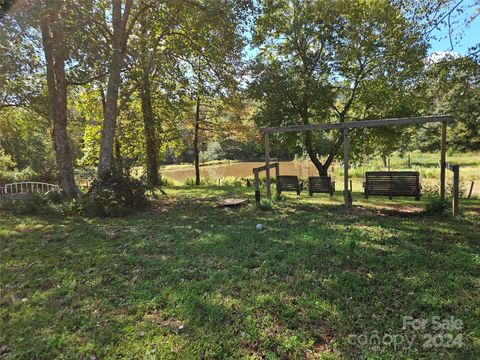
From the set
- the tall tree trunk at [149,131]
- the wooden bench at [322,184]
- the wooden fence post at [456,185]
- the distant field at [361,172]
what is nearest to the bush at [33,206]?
the tall tree trunk at [149,131]

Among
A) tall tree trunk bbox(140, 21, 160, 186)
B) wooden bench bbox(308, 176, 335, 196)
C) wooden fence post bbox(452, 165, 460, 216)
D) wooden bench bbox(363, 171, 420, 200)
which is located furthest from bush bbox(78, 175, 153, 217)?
wooden fence post bbox(452, 165, 460, 216)

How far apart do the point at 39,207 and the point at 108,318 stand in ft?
18.7

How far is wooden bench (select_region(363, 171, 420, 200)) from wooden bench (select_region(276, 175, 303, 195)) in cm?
206

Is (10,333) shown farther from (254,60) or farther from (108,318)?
(254,60)

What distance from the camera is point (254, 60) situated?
12164mm

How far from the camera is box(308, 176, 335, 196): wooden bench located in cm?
849

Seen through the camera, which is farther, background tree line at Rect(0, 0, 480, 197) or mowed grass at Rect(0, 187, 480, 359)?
background tree line at Rect(0, 0, 480, 197)

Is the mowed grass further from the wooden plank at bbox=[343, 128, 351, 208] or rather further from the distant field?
the distant field

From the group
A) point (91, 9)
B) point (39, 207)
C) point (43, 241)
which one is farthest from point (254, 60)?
point (43, 241)

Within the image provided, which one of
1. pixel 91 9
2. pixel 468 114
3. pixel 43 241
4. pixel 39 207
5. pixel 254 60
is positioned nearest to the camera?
pixel 43 241

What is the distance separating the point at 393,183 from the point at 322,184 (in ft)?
6.71

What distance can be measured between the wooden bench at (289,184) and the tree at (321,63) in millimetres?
3498

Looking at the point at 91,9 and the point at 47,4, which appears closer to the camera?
the point at 47,4

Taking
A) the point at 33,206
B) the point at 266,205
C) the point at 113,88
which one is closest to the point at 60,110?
the point at 113,88
